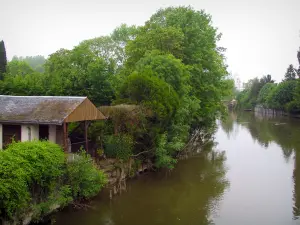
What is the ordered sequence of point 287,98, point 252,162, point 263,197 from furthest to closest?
point 287,98, point 252,162, point 263,197

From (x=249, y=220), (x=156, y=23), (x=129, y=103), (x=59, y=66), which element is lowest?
(x=249, y=220)

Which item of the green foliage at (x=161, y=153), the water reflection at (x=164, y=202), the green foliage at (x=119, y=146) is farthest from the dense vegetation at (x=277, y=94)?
the green foliage at (x=119, y=146)

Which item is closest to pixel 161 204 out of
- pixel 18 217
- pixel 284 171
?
pixel 18 217

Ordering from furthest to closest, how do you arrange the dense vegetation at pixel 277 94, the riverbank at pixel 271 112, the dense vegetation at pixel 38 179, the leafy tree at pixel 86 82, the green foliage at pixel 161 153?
the riverbank at pixel 271 112
the dense vegetation at pixel 277 94
the leafy tree at pixel 86 82
the green foliage at pixel 161 153
the dense vegetation at pixel 38 179

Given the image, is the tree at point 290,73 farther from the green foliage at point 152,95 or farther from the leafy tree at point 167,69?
the green foliage at point 152,95

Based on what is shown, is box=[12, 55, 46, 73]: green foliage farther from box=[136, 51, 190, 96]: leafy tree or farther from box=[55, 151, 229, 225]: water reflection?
box=[55, 151, 229, 225]: water reflection

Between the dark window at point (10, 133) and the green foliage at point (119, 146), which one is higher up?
the dark window at point (10, 133)

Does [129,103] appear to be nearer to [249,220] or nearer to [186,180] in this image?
[186,180]

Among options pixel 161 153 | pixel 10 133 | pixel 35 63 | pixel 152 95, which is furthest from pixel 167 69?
pixel 35 63
